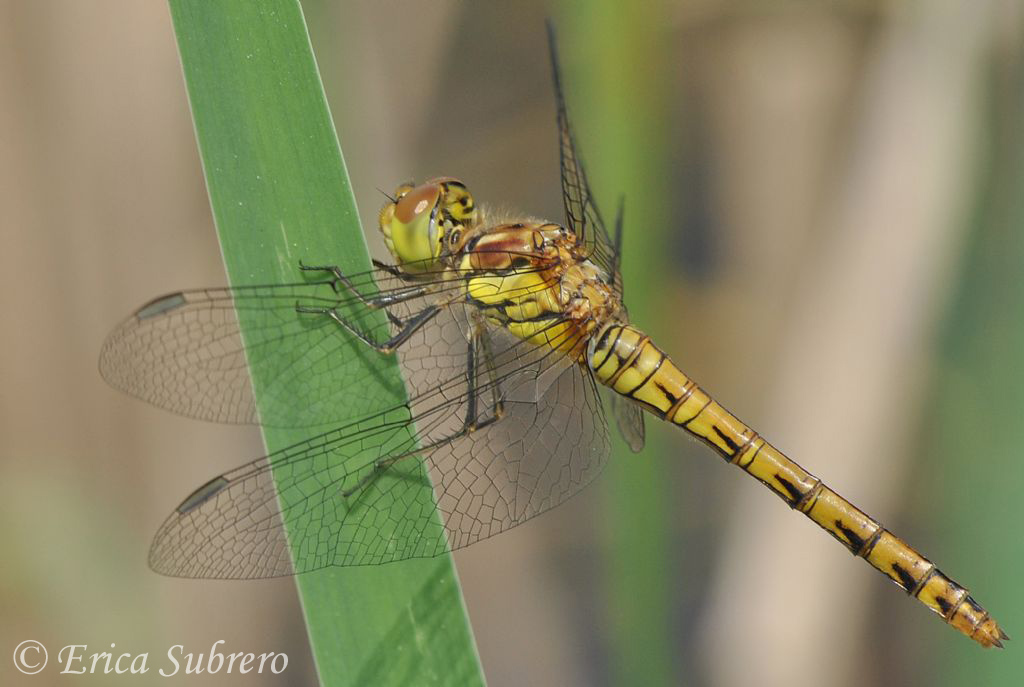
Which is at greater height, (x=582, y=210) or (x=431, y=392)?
(x=582, y=210)

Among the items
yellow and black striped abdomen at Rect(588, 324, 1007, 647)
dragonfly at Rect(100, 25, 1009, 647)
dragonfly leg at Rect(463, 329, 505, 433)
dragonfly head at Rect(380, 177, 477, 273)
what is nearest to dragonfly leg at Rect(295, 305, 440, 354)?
dragonfly at Rect(100, 25, 1009, 647)

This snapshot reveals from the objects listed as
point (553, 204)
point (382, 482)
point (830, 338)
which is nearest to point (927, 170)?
point (830, 338)

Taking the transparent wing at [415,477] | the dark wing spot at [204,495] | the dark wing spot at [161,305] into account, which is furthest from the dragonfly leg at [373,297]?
the dark wing spot at [204,495]

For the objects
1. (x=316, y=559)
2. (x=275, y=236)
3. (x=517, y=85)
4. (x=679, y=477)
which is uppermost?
(x=517, y=85)

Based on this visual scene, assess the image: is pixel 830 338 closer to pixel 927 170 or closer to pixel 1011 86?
pixel 927 170

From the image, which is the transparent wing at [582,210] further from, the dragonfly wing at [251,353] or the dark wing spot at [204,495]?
the dark wing spot at [204,495]

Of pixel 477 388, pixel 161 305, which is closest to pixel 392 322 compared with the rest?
pixel 477 388

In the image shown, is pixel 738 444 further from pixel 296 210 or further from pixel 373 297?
pixel 296 210
